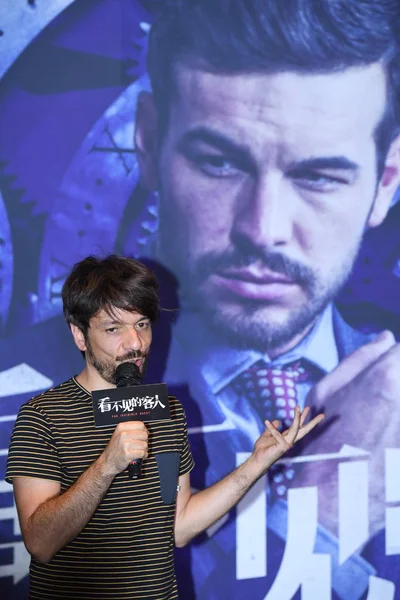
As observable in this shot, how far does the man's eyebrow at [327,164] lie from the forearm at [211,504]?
137 centimetres

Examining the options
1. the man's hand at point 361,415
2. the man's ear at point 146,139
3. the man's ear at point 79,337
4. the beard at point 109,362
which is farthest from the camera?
the man's hand at point 361,415

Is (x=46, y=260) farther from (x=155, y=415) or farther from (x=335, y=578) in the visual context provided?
(x=335, y=578)

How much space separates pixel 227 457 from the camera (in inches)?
116

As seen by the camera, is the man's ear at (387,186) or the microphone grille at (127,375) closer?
the microphone grille at (127,375)

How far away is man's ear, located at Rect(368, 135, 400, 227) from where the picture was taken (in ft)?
10.5

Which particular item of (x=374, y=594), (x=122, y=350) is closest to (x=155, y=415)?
(x=122, y=350)

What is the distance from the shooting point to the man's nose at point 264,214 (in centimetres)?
292

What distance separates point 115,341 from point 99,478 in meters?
0.37

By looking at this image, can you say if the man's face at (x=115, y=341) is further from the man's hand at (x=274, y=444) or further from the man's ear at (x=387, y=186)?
the man's ear at (x=387, y=186)

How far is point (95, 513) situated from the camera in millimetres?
1841

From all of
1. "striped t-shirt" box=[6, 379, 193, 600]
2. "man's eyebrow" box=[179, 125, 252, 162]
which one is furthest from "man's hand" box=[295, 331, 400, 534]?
"striped t-shirt" box=[6, 379, 193, 600]

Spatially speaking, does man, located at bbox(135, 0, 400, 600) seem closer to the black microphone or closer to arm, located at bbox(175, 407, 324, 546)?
arm, located at bbox(175, 407, 324, 546)

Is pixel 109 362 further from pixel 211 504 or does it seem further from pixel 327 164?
pixel 327 164

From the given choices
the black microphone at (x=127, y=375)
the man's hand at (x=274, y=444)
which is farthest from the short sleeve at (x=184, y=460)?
the black microphone at (x=127, y=375)
